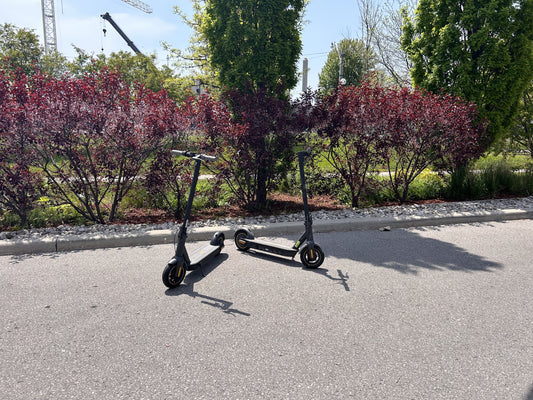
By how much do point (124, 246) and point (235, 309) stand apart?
259 cm

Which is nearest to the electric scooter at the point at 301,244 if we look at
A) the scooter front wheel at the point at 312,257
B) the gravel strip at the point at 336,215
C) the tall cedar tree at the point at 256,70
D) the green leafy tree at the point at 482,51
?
the scooter front wheel at the point at 312,257

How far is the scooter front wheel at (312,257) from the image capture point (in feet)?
13.8

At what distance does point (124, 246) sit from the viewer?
16.9 feet

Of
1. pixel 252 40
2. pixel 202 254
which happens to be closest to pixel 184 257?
pixel 202 254

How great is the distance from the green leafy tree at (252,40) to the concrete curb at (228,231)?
277 cm

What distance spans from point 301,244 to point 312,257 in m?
0.36

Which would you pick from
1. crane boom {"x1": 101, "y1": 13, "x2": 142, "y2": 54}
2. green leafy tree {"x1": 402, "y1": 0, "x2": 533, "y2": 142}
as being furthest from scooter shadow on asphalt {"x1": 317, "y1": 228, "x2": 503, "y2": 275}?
crane boom {"x1": 101, "y1": 13, "x2": 142, "y2": 54}

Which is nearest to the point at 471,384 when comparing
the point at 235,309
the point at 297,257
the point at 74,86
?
the point at 235,309

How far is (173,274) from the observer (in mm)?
3686

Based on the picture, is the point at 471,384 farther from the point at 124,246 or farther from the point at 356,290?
the point at 124,246

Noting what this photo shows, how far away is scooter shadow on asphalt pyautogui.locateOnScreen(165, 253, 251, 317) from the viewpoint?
328 cm

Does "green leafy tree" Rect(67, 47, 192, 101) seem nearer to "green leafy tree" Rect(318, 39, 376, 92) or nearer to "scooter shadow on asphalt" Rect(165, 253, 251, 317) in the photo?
"green leafy tree" Rect(318, 39, 376, 92)

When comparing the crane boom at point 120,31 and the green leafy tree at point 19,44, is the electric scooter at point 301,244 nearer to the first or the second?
the green leafy tree at point 19,44

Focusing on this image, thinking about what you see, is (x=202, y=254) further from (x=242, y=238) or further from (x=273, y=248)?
(x=273, y=248)
